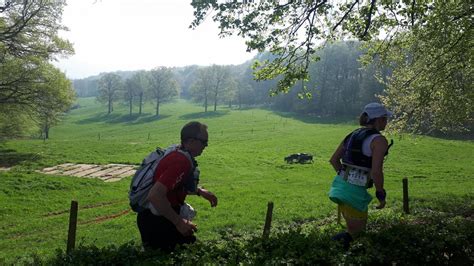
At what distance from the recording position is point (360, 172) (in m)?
5.16

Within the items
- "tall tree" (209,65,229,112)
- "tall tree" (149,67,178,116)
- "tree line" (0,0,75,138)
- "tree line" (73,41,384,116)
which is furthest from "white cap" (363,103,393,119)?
"tall tree" (209,65,229,112)

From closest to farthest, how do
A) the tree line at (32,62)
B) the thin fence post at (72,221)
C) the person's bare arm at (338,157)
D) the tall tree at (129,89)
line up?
1. the person's bare arm at (338,157)
2. the thin fence post at (72,221)
3. the tree line at (32,62)
4. the tall tree at (129,89)

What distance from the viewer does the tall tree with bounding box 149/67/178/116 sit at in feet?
319

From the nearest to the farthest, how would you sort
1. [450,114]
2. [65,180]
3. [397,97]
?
[450,114] < [397,97] < [65,180]

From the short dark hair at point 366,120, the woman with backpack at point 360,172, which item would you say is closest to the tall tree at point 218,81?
A: the short dark hair at point 366,120

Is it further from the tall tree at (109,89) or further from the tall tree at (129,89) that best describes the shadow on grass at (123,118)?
the tall tree at (129,89)

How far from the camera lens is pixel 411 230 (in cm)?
534

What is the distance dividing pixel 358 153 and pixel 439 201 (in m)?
12.5

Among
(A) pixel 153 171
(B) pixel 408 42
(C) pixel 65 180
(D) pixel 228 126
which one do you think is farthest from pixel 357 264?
(D) pixel 228 126

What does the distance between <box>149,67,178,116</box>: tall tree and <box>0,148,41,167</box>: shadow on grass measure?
214ft

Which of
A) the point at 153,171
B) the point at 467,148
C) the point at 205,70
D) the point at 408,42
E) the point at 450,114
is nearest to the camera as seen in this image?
the point at 153,171

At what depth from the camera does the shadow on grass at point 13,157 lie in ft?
86.1

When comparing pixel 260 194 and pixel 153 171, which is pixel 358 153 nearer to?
pixel 153 171

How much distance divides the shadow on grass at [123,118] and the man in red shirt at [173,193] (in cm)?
8114
